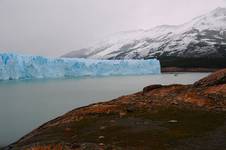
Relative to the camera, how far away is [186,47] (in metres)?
172

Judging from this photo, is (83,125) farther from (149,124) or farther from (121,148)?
(121,148)

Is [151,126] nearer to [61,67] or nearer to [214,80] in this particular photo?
[214,80]

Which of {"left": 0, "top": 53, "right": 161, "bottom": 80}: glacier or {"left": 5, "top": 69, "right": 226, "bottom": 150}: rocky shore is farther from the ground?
{"left": 0, "top": 53, "right": 161, "bottom": 80}: glacier

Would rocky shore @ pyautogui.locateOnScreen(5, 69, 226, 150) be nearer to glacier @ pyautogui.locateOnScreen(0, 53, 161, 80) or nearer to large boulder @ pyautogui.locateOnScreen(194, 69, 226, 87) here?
large boulder @ pyautogui.locateOnScreen(194, 69, 226, 87)

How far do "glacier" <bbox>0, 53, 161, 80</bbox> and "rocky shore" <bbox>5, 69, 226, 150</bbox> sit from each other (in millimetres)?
46986

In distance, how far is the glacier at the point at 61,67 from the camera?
199 feet

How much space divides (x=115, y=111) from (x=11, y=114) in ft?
43.7

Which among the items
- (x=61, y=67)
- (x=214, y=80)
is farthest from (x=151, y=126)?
(x=61, y=67)

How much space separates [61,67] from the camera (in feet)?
232

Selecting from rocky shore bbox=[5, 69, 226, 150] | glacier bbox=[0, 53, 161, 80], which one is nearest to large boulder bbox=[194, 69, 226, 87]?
rocky shore bbox=[5, 69, 226, 150]

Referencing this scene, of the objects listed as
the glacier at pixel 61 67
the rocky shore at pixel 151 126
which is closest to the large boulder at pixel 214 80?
the rocky shore at pixel 151 126

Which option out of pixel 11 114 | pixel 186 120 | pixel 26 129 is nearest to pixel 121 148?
pixel 186 120

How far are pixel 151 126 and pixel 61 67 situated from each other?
198ft

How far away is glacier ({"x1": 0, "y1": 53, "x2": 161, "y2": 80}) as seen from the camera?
2391 inches
